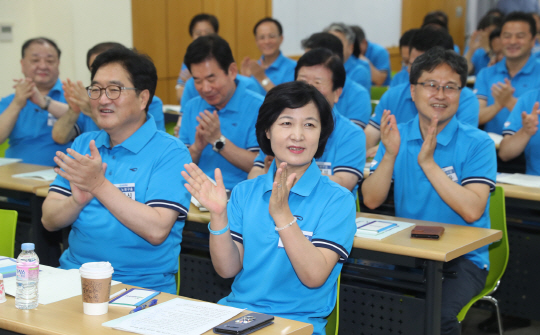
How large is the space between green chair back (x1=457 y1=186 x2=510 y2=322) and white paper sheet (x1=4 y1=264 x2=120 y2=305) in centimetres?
170

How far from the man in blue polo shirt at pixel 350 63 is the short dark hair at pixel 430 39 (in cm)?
134

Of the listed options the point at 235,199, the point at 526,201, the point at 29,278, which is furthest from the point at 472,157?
the point at 29,278

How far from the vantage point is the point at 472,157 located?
2598 millimetres

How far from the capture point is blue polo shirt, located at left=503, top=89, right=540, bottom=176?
3.62 metres

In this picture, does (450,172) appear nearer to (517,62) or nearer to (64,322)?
(64,322)

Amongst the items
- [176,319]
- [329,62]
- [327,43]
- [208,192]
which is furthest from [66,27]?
[176,319]

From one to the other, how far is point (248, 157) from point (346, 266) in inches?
41.5

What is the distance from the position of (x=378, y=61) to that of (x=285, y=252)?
21.1 feet

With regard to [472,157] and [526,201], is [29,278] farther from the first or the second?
[526,201]

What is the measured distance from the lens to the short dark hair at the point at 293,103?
1.96 m

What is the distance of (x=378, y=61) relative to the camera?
7.93 meters

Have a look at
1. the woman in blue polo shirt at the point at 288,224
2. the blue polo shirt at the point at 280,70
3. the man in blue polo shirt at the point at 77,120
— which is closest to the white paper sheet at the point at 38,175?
the man in blue polo shirt at the point at 77,120

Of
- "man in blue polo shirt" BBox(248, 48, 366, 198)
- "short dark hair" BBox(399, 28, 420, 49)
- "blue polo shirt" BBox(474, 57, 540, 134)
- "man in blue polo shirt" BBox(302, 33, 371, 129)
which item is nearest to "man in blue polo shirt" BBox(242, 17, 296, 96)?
"short dark hair" BBox(399, 28, 420, 49)

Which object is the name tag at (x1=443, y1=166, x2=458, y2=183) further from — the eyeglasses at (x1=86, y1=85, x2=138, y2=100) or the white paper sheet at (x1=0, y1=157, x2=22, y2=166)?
the white paper sheet at (x1=0, y1=157, x2=22, y2=166)
